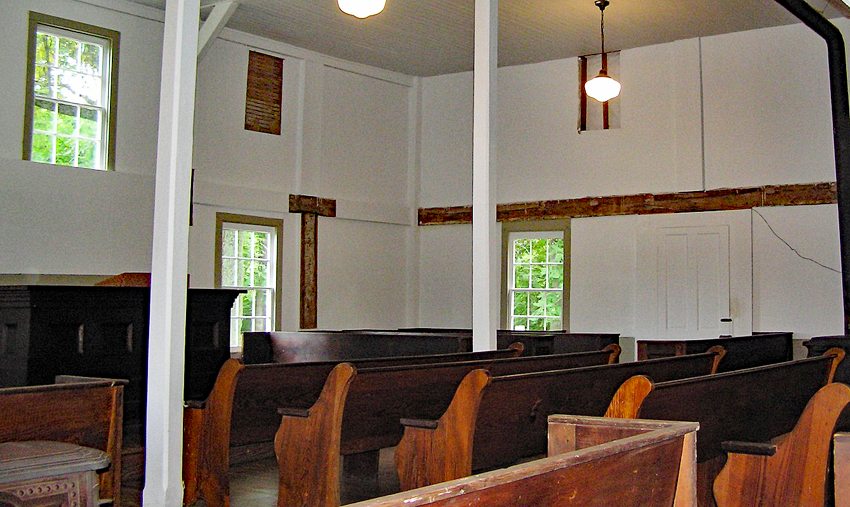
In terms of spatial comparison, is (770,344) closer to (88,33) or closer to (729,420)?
(729,420)

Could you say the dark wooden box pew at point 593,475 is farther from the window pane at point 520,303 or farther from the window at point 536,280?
the window pane at point 520,303

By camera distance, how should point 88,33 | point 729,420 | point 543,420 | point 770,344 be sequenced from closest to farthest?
point 729,420 < point 543,420 < point 770,344 < point 88,33

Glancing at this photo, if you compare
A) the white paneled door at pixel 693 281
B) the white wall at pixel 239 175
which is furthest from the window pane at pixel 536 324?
the white wall at pixel 239 175

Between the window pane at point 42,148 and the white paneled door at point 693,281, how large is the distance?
21.4 feet

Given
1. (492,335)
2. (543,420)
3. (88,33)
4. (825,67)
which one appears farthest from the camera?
(825,67)

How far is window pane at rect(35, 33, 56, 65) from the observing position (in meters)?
8.23

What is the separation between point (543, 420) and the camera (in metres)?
4.10

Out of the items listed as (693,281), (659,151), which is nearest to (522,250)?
(659,151)

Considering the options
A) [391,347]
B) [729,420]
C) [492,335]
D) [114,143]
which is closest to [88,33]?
[114,143]

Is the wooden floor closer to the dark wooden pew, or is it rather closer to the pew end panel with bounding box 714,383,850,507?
the pew end panel with bounding box 714,383,850,507

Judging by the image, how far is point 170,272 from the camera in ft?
14.8

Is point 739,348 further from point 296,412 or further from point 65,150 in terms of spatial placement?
point 65,150

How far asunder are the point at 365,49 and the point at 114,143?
343cm

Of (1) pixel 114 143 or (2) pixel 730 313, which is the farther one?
(2) pixel 730 313
